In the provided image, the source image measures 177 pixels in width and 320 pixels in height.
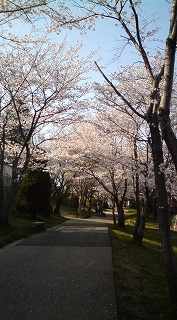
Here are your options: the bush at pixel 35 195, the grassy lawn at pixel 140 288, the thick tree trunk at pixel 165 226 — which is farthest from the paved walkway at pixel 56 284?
the bush at pixel 35 195

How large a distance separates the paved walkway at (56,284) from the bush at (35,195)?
7.78m

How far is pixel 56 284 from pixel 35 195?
1154 cm

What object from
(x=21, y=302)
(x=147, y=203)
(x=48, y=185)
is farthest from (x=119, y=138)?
(x=21, y=302)

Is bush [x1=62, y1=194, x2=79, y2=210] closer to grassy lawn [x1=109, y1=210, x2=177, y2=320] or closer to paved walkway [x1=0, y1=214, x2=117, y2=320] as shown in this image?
grassy lawn [x1=109, y1=210, x2=177, y2=320]

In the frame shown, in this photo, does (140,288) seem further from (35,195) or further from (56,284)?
(35,195)

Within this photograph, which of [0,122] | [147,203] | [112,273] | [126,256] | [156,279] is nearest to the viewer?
[112,273]

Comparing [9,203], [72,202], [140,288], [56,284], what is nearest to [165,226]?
[140,288]

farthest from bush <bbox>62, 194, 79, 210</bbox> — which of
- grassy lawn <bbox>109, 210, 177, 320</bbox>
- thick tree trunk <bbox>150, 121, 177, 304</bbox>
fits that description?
thick tree trunk <bbox>150, 121, 177, 304</bbox>

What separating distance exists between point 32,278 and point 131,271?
2.56 meters

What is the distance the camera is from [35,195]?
1642 cm

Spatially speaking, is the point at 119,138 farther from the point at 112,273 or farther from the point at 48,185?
the point at 112,273

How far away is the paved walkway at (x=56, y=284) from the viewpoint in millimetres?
3973

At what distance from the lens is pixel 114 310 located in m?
4.12

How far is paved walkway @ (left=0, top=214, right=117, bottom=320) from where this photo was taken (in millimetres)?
3973
